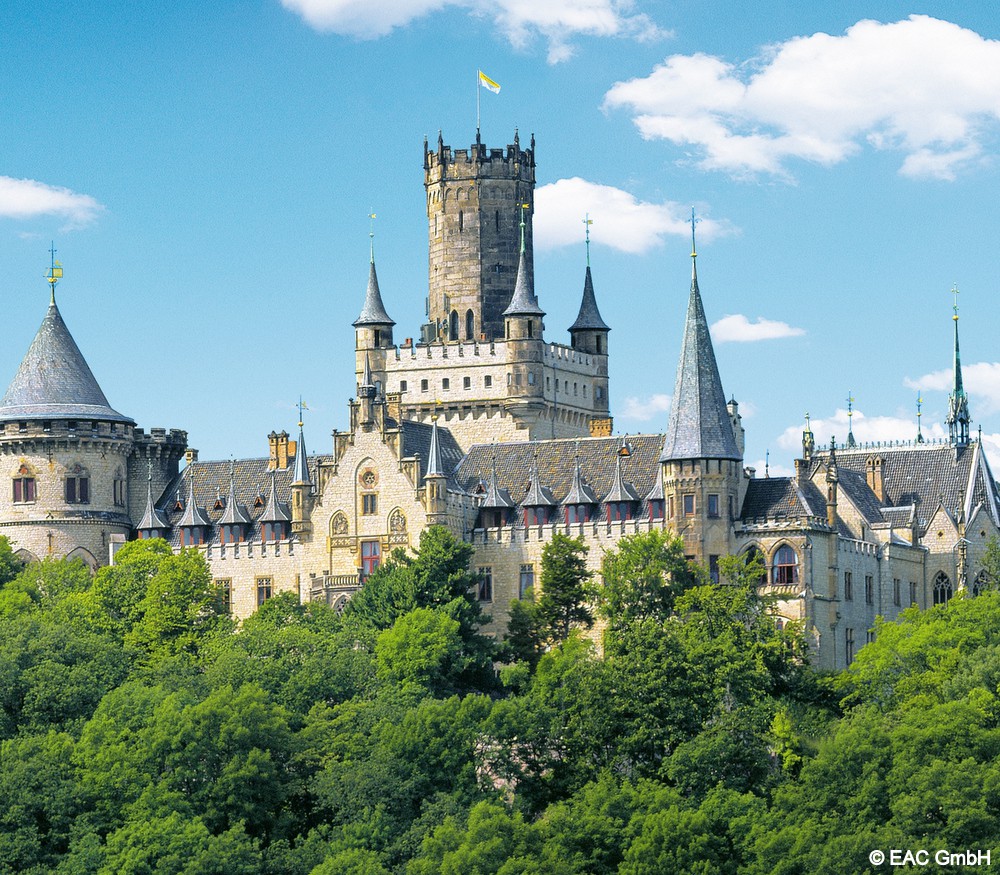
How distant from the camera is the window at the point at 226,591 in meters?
143

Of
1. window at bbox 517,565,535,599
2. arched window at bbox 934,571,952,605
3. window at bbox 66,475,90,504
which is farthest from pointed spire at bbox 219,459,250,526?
arched window at bbox 934,571,952,605

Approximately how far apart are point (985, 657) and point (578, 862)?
16839 millimetres

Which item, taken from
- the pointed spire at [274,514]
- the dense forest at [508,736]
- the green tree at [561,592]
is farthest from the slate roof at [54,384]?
the green tree at [561,592]

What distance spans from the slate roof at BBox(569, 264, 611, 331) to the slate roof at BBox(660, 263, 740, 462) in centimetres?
1892

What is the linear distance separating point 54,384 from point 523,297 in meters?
19.8

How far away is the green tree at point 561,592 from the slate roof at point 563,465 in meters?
4.08

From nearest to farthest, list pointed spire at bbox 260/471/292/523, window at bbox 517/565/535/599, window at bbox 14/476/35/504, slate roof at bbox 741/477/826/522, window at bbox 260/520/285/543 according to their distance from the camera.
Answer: slate roof at bbox 741/477/826/522, window at bbox 517/565/535/599, pointed spire at bbox 260/471/292/523, window at bbox 260/520/285/543, window at bbox 14/476/35/504

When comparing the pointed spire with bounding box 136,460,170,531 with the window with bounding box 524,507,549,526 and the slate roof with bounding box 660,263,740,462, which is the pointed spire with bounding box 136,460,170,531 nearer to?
the window with bounding box 524,507,549,526

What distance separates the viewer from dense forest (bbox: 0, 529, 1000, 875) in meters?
115

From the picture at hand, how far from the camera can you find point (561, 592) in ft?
440

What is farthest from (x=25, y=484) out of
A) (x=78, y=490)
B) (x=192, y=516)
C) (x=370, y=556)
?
(x=370, y=556)

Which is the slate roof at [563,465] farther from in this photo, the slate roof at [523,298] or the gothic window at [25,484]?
the gothic window at [25,484]

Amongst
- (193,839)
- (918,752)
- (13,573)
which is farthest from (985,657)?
(13,573)

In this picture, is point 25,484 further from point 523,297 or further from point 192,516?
point 523,297
